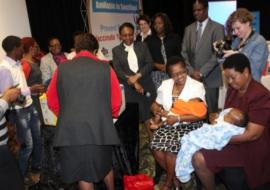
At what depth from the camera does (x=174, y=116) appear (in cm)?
260

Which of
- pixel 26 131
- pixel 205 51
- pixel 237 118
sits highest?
pixel 205 51

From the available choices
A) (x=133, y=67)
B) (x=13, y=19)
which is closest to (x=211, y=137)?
(x=133, y=67)

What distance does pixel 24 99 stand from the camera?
2.75 m

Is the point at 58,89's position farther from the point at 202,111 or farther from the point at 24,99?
the point at 202,111

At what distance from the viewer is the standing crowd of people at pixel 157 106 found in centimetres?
214

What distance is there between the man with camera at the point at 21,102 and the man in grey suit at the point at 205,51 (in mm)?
1519

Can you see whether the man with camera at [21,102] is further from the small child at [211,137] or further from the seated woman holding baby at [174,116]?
the small child at [211,137]

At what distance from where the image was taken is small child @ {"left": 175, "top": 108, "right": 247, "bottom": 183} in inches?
85.0

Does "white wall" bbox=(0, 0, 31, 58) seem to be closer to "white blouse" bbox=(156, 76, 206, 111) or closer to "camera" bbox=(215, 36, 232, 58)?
"white blouse" bbox=(156, 76, 206, 111)

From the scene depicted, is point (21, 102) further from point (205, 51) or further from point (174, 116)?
point (205, 51)

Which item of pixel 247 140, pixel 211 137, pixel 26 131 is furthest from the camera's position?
pixel 26 131

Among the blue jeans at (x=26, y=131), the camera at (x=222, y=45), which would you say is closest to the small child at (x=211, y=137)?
the camera at (x=222, y=45)

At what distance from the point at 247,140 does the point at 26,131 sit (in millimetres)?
1949

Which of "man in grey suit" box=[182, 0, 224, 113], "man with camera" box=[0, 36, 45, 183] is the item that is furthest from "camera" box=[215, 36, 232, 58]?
"man with camera" box=[0, 36, 45, 183]
